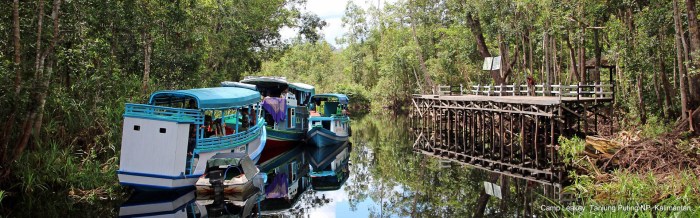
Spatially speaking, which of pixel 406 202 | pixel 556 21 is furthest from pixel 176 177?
pixel 556 21

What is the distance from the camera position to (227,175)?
16078mm

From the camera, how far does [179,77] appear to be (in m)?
23.8

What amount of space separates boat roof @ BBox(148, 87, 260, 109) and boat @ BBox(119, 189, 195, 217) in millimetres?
2639

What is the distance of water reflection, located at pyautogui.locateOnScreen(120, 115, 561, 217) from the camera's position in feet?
48.4

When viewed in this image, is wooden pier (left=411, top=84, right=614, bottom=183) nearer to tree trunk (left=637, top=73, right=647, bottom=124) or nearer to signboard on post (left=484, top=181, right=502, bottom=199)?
tree trunk (left=637, top=73, right=647, bottom=124)

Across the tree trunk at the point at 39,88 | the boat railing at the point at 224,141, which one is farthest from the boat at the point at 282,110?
the tree trunk at the point at 39,88

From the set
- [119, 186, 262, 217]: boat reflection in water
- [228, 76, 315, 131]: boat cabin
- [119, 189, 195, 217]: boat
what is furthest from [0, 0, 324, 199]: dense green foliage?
[228, 76, 315, 131]: boat cabin

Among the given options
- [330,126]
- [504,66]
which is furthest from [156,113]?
[504,66]

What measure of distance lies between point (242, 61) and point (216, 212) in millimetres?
24738

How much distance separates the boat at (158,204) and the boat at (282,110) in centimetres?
964

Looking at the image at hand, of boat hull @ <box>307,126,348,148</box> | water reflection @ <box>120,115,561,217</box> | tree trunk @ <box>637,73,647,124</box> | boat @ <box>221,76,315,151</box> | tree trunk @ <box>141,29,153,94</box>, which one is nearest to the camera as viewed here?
water reflection @ <box>120,115,561,217</box>

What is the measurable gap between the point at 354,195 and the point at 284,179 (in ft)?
10.0

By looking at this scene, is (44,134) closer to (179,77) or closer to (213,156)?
(213,156)

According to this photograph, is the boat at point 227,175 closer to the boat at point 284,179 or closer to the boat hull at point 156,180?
the boat hull at point 156,180
